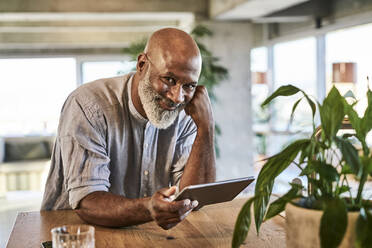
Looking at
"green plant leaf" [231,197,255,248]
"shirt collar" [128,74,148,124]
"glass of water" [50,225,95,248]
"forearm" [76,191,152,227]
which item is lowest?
"forearm" [76,191,152,227]

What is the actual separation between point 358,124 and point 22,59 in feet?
37.9

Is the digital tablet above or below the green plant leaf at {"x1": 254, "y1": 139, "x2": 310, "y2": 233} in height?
below

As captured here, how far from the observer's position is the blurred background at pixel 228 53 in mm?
6168

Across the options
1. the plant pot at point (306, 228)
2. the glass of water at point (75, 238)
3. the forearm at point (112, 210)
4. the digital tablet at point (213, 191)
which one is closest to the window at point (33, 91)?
the forearm at point (112, 210)

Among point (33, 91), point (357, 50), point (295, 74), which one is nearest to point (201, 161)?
point (357, 50)

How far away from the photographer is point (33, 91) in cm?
1212

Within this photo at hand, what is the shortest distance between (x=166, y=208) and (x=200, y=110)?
0.61 meters

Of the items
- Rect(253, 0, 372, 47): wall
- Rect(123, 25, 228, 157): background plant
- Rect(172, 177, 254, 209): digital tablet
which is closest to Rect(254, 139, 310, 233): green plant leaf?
Rect(172, 177, 254, 209): digital tablet

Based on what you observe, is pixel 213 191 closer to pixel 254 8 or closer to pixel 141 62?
pixel 141 62

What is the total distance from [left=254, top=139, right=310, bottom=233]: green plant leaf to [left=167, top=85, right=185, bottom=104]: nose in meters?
0.75

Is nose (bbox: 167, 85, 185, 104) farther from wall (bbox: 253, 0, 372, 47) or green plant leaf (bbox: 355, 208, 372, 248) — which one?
wall (bbox: 253, 0, 372, 47)

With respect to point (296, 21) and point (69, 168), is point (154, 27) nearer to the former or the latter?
point (296, 21)

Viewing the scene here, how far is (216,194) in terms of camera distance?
154cm

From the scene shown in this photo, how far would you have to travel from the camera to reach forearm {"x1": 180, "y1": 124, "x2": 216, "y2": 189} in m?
1.95
